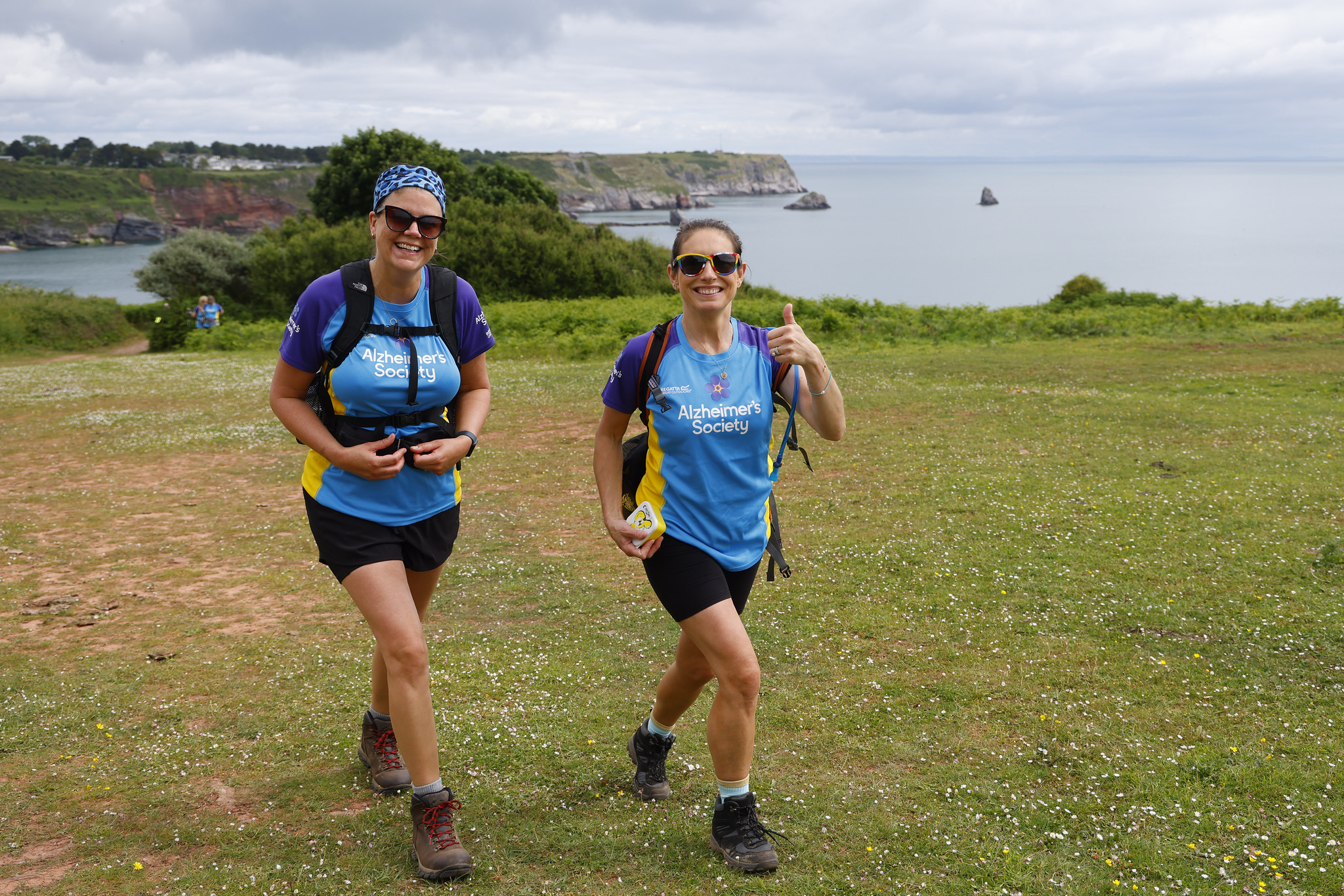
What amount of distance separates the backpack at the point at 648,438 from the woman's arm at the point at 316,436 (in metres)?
0.97

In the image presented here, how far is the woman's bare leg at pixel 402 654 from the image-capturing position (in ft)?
12.2

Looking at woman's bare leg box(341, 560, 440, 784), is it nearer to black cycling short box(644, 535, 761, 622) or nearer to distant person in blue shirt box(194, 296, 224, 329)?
black cycling short box(644, 535, 761, 622)

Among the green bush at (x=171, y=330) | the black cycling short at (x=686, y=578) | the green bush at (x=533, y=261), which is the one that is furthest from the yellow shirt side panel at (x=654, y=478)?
the green bush at (x=533, y=261)

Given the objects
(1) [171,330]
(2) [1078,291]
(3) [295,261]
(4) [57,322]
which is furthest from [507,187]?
(2) [1078,291]

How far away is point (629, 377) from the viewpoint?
3982 millimetres

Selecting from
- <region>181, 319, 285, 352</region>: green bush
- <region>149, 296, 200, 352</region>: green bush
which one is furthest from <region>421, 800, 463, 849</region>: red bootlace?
<region>149, 296, 200, 352</region>: green bush

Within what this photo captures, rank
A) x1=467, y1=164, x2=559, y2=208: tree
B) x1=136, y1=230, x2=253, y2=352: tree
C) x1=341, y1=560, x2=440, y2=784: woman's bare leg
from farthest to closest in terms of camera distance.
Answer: x1=467, y1=164, x2=559, y2=208: tree < x1=136, y1=230, x2=253, y2=352: tree < x1=341, y1=560, x2=440, y2=784: woman's bare leg

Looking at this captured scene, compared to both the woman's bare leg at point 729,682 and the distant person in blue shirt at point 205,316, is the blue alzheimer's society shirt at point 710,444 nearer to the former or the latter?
the woman's bare leg at point 729,682

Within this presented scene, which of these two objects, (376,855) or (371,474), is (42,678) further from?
(371,474)

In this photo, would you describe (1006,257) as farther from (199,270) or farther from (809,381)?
(809,381)

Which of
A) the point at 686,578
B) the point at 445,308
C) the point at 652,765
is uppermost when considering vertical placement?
the point at 445,308

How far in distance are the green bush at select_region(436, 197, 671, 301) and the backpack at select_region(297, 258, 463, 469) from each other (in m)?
36.8

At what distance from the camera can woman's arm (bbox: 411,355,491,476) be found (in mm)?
3883

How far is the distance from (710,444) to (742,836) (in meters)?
1.67
